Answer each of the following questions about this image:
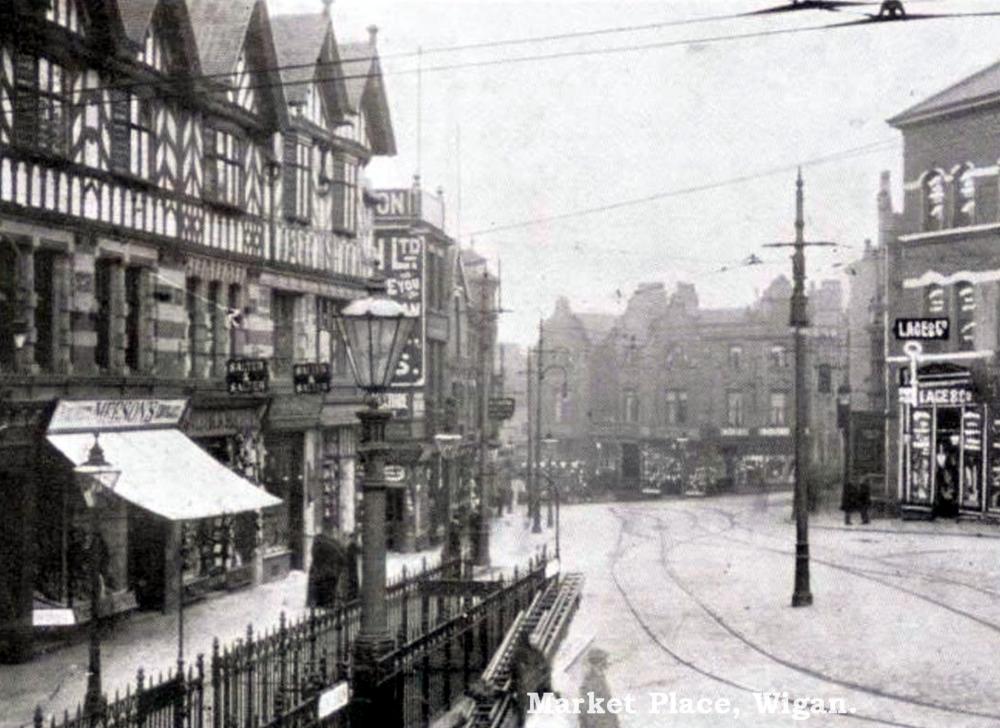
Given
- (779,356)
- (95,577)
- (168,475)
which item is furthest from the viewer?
(779,356)

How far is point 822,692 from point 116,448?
1071 centimetres

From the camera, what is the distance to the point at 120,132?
19.7m

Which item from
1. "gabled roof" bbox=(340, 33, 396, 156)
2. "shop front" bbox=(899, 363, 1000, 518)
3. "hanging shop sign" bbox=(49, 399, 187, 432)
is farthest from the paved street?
"gabled roof" bbox=(340, 33, 396, 156)

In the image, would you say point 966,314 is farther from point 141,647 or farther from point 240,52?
point 141,647

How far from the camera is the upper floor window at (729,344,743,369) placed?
65.8 metres

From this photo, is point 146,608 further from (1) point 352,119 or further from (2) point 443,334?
(2) point 443,334

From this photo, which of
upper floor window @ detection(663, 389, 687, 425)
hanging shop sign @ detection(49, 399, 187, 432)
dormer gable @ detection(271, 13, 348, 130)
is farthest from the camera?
upper floor window @ detection(663, 389, 687, 425)

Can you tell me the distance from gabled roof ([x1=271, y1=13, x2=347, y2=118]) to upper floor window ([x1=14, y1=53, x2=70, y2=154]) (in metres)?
8.04

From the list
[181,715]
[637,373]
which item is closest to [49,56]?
[181,715]

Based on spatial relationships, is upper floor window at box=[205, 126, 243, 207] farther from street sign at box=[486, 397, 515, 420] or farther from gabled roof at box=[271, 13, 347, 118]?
street sign at box=[486, 397, 515, 420]

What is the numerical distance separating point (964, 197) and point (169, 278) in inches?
957

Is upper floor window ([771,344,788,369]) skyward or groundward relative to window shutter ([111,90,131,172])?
groundward

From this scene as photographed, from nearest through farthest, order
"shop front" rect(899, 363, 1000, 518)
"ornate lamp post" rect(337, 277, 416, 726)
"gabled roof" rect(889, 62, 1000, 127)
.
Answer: "ornate lamp post" rect(337, 277, 416, 726) < "gabled roof" rect(889, 62, 1000, 127) < "shop front" rect(899, 363, 1000, 518)

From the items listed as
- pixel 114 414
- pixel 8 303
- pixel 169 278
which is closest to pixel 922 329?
pixel 169 278
